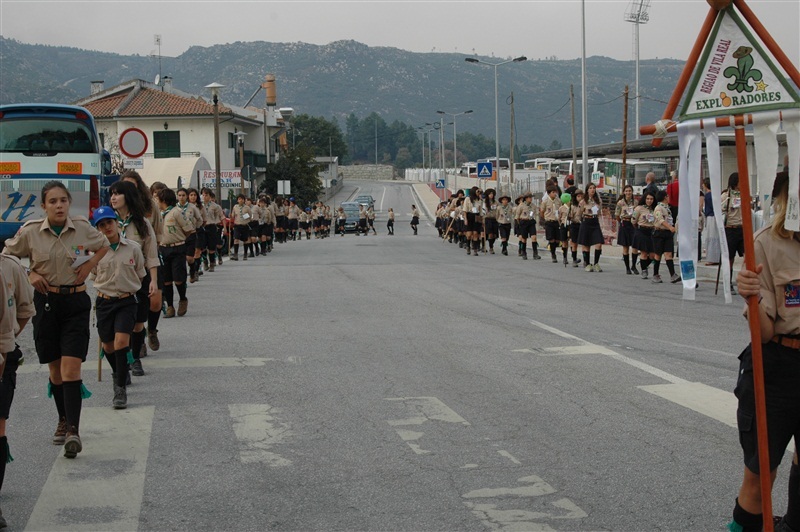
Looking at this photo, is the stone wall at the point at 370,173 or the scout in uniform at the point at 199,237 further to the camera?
the stone wall at the point at 370,173

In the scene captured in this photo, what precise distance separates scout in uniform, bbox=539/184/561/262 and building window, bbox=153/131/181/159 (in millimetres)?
43404

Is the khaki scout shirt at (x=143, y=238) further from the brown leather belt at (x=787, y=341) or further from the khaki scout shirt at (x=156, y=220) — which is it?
the brown leather belt at (x=787, y=341)

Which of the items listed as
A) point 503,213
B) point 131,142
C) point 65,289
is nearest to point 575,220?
point 503,213

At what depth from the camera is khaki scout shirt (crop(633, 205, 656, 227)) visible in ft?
66.8

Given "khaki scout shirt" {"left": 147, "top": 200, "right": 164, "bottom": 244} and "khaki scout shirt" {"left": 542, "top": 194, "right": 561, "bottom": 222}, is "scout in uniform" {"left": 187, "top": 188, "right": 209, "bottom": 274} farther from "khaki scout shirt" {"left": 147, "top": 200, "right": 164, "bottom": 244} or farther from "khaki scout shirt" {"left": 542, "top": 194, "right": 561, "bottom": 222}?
"khaki scout shirt" {"left": 542, "top": 194, "right": 561, "bottom": 222}

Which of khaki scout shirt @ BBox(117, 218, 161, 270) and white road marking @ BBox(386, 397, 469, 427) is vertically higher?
khaki scout shirt @ BBox(117, 218, 161, 270)

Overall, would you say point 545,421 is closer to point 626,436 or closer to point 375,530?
point 626,436

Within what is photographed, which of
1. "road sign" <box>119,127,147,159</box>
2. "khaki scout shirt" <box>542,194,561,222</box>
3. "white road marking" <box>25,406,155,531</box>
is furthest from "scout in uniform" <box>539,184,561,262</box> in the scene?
"white road marking" <box>25,406,155,531</box>

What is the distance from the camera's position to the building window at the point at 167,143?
2589 inches

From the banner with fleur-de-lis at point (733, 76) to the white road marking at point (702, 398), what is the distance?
11.5ft

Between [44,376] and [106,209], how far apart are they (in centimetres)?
256

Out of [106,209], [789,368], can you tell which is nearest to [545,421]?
[789,368]

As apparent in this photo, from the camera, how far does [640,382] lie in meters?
9.39

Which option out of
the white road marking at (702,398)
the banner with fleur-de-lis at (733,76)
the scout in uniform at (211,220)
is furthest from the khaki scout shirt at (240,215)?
the banner with fleur-de-lis at (733,76)
